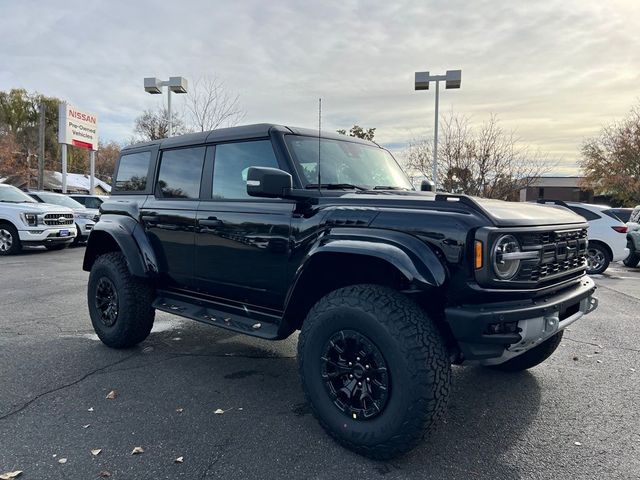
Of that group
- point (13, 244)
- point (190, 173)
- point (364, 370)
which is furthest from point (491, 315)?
point (13, 244)

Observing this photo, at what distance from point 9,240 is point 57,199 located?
111 inches

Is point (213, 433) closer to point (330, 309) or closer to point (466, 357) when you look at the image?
point (330, 309)

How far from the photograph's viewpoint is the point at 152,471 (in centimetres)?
250

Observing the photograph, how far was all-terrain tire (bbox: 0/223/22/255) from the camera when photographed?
39.2ft

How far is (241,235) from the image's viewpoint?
350 centimetres

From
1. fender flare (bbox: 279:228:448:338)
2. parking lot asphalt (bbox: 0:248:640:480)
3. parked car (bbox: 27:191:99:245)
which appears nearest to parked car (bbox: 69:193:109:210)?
parked car (bbox: 27:191:99:245)

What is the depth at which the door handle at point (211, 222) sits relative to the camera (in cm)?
367

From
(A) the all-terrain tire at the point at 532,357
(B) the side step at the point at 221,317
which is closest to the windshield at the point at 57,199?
(B) the side step at the point at 221,317

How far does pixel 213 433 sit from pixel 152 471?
0.47 meters

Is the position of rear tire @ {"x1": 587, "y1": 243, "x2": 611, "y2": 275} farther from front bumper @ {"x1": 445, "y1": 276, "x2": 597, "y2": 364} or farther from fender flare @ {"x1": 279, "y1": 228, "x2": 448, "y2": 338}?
fender flare @ {"x1": 279, "y1": 228, "x2": 448, "y2": 338}

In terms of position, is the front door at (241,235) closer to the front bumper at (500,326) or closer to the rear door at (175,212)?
the rear door at (175,212)

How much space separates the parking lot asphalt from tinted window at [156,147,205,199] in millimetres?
1534

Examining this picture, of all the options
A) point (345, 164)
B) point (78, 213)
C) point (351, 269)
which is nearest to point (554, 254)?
point (351, 269)

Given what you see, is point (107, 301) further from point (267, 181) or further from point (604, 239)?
point (604, 239)
